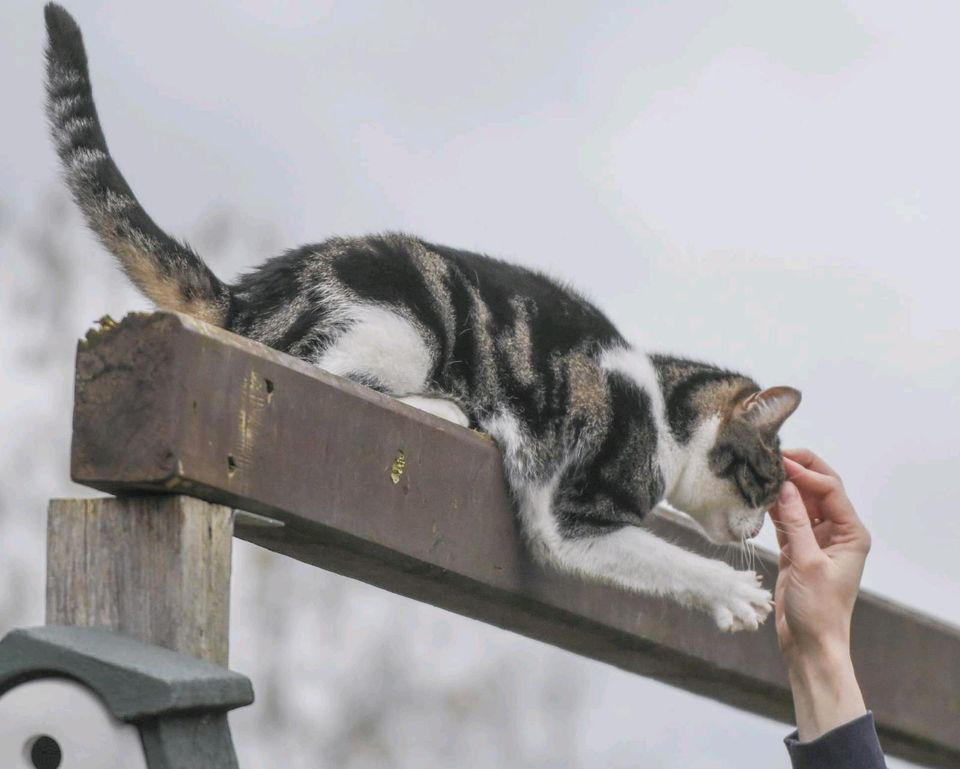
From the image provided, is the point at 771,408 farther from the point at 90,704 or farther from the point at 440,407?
the point at 90,704

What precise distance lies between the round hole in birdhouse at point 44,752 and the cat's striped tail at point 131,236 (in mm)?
975

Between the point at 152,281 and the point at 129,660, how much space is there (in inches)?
40.9

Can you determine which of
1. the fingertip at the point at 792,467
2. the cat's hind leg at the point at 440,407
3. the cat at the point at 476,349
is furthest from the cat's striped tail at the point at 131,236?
the fingertip at the point at 792,467

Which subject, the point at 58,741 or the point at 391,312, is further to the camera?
the point at 391,312

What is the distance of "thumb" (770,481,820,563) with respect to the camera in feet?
5.97

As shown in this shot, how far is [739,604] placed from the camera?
188 cm

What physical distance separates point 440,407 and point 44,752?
0.93 m

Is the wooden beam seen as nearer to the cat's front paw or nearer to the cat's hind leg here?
the cat's hind leg

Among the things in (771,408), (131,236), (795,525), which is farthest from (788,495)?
(131,236)

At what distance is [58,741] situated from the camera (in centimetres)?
106

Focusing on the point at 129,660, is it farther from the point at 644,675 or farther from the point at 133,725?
the point at 644,675

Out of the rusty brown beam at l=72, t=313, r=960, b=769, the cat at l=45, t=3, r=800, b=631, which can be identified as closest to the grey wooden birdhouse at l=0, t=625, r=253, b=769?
the rusty brown beam at l=72, t=313, r=960, b=769

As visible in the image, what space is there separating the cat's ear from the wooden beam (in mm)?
1413

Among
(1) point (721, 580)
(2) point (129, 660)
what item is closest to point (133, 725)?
(2) point (129, 660)
